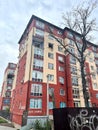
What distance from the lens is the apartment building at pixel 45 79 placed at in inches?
855

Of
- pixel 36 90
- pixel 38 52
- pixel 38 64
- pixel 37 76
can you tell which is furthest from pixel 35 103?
pixel 38 52

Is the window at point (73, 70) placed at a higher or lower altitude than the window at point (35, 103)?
higher

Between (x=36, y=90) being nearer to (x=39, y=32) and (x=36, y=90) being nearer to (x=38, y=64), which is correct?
(x=38, y=64)

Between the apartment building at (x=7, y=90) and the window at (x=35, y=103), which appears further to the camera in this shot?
the apartment building at (x=7, y=90)

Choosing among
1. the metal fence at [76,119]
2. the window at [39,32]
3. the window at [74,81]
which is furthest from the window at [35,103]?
the window at [39,32]

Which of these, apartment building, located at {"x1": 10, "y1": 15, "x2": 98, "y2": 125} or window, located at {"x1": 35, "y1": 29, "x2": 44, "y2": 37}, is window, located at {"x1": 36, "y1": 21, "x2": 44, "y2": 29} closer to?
apartment building, located at {"x1": 10, "y1": 15, "x2": 98, "y2": 125}

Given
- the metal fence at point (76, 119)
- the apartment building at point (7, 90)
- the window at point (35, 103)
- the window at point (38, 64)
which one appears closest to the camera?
the metal fence at point (76, 119)

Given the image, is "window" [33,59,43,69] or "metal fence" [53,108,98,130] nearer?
"metal fence" [53,108,98,130]

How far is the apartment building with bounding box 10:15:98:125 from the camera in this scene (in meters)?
21.7

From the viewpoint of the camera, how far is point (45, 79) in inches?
965

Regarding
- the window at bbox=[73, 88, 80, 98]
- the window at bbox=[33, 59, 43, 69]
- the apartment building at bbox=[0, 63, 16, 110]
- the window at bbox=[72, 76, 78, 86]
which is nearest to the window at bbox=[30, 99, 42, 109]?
the window at bbox=[33, 59, 43, 69]

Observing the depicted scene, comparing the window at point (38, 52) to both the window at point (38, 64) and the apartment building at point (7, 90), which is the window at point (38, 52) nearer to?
the window at point (38, 64)

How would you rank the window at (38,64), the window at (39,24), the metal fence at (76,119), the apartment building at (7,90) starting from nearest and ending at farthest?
the metal fence at (76,119)
the window at (38,64)
the window at (39,24)
the apartment building at (7,90)

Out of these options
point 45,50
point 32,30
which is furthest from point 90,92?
point 32,30
